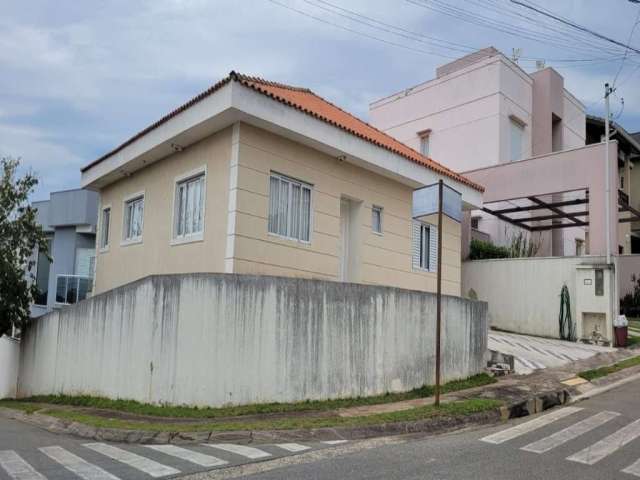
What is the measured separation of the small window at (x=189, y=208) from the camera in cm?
1207

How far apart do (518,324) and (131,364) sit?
13.6 meters

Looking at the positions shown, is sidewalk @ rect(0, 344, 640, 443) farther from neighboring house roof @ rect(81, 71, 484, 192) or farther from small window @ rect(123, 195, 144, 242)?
neighboring house roof @ rect(81, 71, 484, 192)

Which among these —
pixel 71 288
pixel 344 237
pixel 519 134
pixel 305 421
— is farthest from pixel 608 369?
pixel 71 288

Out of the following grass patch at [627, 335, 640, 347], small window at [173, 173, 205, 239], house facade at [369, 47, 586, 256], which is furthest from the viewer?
house facade at [369, 47, 586, 256]

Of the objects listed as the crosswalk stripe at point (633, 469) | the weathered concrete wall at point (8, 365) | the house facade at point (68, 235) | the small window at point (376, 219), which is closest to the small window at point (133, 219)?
the weathered concrete wall at point (8, 365)

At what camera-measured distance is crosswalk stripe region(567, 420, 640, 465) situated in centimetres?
645

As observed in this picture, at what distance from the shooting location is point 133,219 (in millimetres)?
14977

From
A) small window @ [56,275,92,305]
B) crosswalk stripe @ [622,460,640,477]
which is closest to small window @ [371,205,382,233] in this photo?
crosswalk stripe @ [622,460,640,477]

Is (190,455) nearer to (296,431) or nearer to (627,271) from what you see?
(296,431)

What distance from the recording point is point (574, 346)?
16016 millimetres

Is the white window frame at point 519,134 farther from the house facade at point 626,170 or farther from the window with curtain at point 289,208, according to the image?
the window with curtain at point 289,208

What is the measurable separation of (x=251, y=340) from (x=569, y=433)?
480 cm

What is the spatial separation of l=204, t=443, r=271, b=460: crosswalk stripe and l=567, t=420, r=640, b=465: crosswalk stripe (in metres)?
3.58

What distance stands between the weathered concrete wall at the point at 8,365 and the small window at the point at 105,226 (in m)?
3.68
